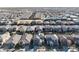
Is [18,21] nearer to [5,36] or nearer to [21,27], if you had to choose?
[21,27]
